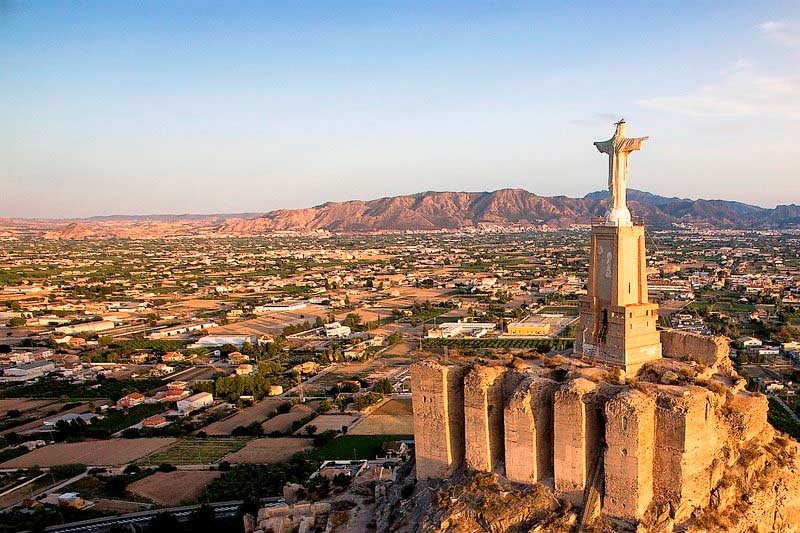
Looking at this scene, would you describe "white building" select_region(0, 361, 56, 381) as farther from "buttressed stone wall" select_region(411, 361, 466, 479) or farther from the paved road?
"buttressed stone wall" select_region(411, 361, 466, 479)

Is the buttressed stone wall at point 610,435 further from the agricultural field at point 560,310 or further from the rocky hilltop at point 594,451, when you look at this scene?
the agricultural field at point 560,310

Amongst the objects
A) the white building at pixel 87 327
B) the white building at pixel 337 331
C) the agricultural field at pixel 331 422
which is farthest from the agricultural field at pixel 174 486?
the white building at pixel 87 327

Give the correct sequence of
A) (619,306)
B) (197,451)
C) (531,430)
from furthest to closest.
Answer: (197,451) → (619,306) → (531,430)

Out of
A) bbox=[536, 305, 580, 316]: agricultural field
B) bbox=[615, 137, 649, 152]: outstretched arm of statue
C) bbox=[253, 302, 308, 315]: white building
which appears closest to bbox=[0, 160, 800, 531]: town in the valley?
bbox=[253, 302, 308, 315]: white building

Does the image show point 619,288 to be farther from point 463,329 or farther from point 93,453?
point 463,329

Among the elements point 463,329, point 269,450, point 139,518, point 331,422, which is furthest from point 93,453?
point 463,329

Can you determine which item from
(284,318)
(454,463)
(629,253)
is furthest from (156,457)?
(284,318)

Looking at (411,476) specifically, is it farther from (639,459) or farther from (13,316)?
(13,316)
